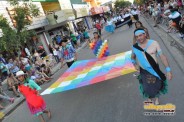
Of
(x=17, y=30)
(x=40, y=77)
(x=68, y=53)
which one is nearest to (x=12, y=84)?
Answer: (x=40, y=77)

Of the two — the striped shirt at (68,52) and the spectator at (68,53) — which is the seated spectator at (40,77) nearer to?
the spectator at (68,53)

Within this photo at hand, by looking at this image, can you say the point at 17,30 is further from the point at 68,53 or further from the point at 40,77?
the point at 68,53

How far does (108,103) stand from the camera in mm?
7375

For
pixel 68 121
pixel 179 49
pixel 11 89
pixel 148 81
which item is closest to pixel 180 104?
pixel 148 81

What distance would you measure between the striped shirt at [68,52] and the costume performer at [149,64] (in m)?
5.36

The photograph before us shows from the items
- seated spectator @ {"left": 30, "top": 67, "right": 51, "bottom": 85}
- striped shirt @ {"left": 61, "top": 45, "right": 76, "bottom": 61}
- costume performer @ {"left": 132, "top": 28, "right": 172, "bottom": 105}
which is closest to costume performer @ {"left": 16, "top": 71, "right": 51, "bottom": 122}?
costume performer @ {"left": 132, "top": 28, "right": 172, "bottom": 105}

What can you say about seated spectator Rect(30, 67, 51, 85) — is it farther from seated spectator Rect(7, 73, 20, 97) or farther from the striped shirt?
the striped shirt

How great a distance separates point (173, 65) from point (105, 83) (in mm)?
2403

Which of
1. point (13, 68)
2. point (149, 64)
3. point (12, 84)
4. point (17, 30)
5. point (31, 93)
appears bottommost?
point (12, 84)

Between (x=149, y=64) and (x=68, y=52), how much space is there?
5895 millimetres

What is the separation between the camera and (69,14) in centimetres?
3797

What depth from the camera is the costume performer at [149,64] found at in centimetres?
528

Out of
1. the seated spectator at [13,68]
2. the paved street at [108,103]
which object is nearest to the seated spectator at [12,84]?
the seated spectator at [13,68]

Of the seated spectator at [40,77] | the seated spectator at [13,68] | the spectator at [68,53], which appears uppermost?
the spectator at [68,53]
